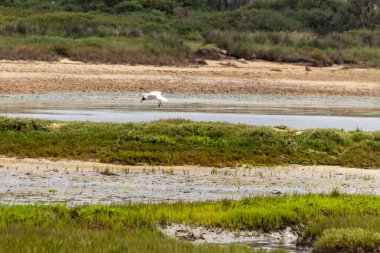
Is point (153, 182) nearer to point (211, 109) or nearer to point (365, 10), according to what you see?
point (211, 109)

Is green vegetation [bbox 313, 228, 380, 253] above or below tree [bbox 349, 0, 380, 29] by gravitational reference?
above

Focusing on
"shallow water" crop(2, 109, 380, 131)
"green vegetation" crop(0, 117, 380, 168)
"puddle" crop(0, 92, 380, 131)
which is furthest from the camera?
"puddle" crop(0, 92, 380, 131)

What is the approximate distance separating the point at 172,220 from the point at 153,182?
3.53 m

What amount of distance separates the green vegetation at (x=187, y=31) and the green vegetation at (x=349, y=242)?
2882cm

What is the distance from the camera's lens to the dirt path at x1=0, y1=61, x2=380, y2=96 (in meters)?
33.9

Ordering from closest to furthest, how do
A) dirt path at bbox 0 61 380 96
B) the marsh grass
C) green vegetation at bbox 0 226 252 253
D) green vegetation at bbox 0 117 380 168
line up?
green vegetation at bbox 0 226 252 253 → the marsh grass → green vegetation at bbox 0 117 380 168 → dirt path at bbox 0 61 380 96

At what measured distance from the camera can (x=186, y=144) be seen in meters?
18.4

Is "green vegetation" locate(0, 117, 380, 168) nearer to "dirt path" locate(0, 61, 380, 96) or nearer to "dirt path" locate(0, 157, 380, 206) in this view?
"dirt path" locate(0, 157, 380, 206)

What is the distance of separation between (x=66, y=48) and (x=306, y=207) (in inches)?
1144

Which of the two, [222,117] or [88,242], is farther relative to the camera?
[222,117]

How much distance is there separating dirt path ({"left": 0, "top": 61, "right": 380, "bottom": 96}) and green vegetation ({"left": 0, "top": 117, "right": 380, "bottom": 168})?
43.5 ft

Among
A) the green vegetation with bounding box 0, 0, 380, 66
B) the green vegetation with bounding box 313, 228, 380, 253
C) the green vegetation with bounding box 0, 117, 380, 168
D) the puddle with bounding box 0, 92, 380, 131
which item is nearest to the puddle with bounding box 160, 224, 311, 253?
the green vegetation with bounding box 313, 228, 380, 253

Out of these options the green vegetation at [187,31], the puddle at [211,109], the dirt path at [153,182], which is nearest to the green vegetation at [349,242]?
the dirt path at [153,182]

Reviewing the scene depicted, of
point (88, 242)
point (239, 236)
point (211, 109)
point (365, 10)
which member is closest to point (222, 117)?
point (211, 109)
